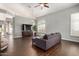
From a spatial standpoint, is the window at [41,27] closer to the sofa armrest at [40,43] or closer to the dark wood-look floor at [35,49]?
the sofa armrest at [40,43]

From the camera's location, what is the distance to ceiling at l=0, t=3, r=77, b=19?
222 cm

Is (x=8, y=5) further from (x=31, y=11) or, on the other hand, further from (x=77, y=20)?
(x=77, y=20)

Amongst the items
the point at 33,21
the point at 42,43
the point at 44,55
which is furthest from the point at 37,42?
the point at 33,21

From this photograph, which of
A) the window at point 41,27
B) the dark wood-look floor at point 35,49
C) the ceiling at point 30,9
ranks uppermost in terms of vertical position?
the ceiling at point 30,9

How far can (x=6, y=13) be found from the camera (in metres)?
2.20

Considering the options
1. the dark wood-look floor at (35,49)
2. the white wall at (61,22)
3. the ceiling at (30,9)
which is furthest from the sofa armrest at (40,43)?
the ceiling at (30,9)

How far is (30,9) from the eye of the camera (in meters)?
2.33

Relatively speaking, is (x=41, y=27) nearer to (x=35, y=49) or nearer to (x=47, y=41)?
(x=47, y=41)

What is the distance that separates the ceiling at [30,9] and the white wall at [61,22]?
4.5 inches

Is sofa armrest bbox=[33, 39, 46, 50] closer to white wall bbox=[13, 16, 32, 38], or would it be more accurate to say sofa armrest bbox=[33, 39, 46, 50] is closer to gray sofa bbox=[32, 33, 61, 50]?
gray sofa bbox=[32, 33, 61, 50]

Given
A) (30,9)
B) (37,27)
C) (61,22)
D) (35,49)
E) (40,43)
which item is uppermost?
(30,9)

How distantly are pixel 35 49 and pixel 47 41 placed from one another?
21.0 inches

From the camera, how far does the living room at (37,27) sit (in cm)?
221

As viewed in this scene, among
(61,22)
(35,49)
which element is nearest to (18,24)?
(35,49)
